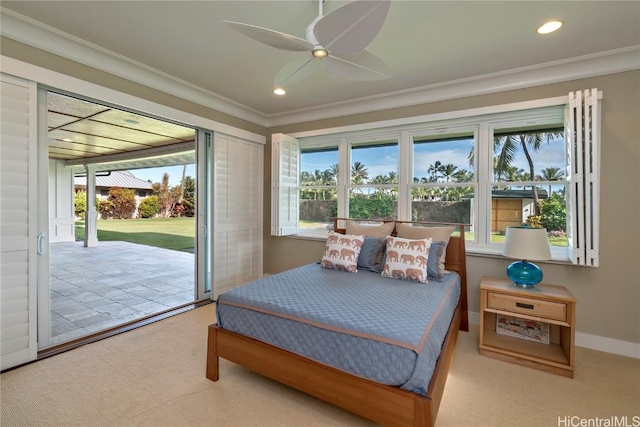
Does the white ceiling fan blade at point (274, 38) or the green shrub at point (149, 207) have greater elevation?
the white ceiling fan blade at point (274, 38)

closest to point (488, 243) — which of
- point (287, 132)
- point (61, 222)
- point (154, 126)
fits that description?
point (287, 132)

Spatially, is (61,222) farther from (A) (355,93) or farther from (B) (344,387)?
(B) (344,387)

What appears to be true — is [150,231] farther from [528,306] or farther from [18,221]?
[528,306]

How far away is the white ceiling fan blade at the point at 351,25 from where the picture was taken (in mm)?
1397

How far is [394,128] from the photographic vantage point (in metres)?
3.72

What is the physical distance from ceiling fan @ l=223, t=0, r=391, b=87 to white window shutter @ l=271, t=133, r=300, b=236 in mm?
2043

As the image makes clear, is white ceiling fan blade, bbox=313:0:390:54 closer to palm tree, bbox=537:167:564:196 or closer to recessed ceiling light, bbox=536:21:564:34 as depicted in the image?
recessed ceiling light, bbox=536:21:564:34

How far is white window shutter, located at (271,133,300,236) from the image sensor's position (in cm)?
422

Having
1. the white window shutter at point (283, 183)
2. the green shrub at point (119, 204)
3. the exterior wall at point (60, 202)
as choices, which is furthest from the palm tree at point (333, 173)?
the green shrub at point (119, 204)

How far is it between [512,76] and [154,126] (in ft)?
15.5

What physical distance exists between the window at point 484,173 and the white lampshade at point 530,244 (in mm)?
442

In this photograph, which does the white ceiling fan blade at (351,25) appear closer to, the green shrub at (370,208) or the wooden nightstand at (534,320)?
the wooden nightstand at (534,320)

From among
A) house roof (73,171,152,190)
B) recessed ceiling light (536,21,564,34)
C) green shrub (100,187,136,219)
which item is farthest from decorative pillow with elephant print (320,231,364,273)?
Result: house roof (73,171,152,190)

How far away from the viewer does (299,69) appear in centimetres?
205
